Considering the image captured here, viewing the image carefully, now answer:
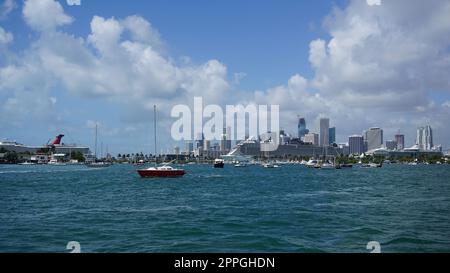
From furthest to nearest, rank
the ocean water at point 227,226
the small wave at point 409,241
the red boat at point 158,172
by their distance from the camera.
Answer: the red boat at point 158,172, the small wave at point 409,241, the ocean water at point 227,226

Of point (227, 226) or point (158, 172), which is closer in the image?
point (227, 226)

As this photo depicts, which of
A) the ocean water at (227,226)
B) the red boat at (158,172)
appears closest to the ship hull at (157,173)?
the red boat at (158,172)

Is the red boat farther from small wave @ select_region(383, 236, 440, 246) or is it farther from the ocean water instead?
small wave @ select_region(383, 236, 440, 246)

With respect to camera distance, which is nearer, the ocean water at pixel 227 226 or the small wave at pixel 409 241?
the ocean water at pixel 227 226

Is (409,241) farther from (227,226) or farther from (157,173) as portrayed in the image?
(157,173)

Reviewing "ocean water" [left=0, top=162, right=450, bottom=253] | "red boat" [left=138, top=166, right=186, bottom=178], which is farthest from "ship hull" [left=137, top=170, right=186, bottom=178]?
"ocean water" [left=0, top=162, right=450, bottom=253]

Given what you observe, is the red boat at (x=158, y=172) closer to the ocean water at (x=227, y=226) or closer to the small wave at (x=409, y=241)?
the ocean water at (x=227, y=226)

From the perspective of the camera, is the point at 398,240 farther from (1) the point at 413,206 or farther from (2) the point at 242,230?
(1) the point at 413,206

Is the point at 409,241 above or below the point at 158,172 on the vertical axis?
below

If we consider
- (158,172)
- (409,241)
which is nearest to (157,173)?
(158,172)

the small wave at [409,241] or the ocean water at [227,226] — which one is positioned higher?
the small wave at [409,241]
